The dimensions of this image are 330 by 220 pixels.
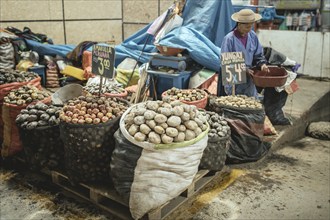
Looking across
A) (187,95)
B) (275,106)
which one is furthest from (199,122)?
(275,106)

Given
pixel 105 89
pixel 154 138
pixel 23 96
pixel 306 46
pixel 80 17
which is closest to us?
pixel 154 138

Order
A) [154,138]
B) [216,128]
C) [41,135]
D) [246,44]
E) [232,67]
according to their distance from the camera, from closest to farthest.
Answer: [154,138], [41,135], [216,128], [232,67], [246,44]

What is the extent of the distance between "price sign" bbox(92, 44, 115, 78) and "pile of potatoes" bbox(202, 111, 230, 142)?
3.46ft

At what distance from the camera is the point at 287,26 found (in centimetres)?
891

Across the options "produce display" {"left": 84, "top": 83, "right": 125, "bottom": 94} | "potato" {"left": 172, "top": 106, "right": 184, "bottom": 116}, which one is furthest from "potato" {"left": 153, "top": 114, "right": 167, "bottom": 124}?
"produce display" {"left": 84, "top": 83, "right": 125, "bottom": 94}

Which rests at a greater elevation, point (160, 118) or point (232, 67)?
point (232, 67)

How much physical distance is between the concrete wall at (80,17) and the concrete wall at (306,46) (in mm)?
2911

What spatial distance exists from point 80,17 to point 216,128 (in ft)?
18.8

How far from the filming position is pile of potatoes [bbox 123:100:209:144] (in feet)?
8.18

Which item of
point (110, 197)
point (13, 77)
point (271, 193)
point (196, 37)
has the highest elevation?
point (196, 37)

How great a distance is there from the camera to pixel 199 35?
5.23 meters

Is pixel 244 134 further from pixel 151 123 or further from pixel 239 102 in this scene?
pixel 151 123

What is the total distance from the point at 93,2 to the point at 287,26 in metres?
5.14

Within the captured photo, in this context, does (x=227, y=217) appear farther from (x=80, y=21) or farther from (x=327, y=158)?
(x=80, y=21)
